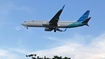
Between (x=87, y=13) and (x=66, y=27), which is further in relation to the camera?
(x=87, y=13)

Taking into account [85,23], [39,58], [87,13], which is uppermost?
[87,13]

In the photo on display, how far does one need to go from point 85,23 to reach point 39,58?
685 inches

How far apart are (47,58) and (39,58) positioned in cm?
254

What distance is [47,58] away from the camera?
102 metres

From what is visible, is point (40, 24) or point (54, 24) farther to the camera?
point (40, 24)

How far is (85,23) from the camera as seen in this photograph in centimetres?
9981

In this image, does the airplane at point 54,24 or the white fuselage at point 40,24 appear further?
the white fuselage at point 40,24

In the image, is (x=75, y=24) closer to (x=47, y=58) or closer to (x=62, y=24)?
(x=62, y=24)

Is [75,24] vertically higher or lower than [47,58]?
higher

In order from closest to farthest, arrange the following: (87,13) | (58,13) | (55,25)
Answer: (58,13) → (55,25) → (87,13)

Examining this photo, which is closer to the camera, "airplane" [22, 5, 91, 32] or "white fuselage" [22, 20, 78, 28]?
"airplane" [22, 5, 91, 32]

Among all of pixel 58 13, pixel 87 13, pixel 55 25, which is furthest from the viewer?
pixel 87 13

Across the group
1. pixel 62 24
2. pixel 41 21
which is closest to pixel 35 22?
pixel 41 21

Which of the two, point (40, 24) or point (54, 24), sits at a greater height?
point (40, 24)
